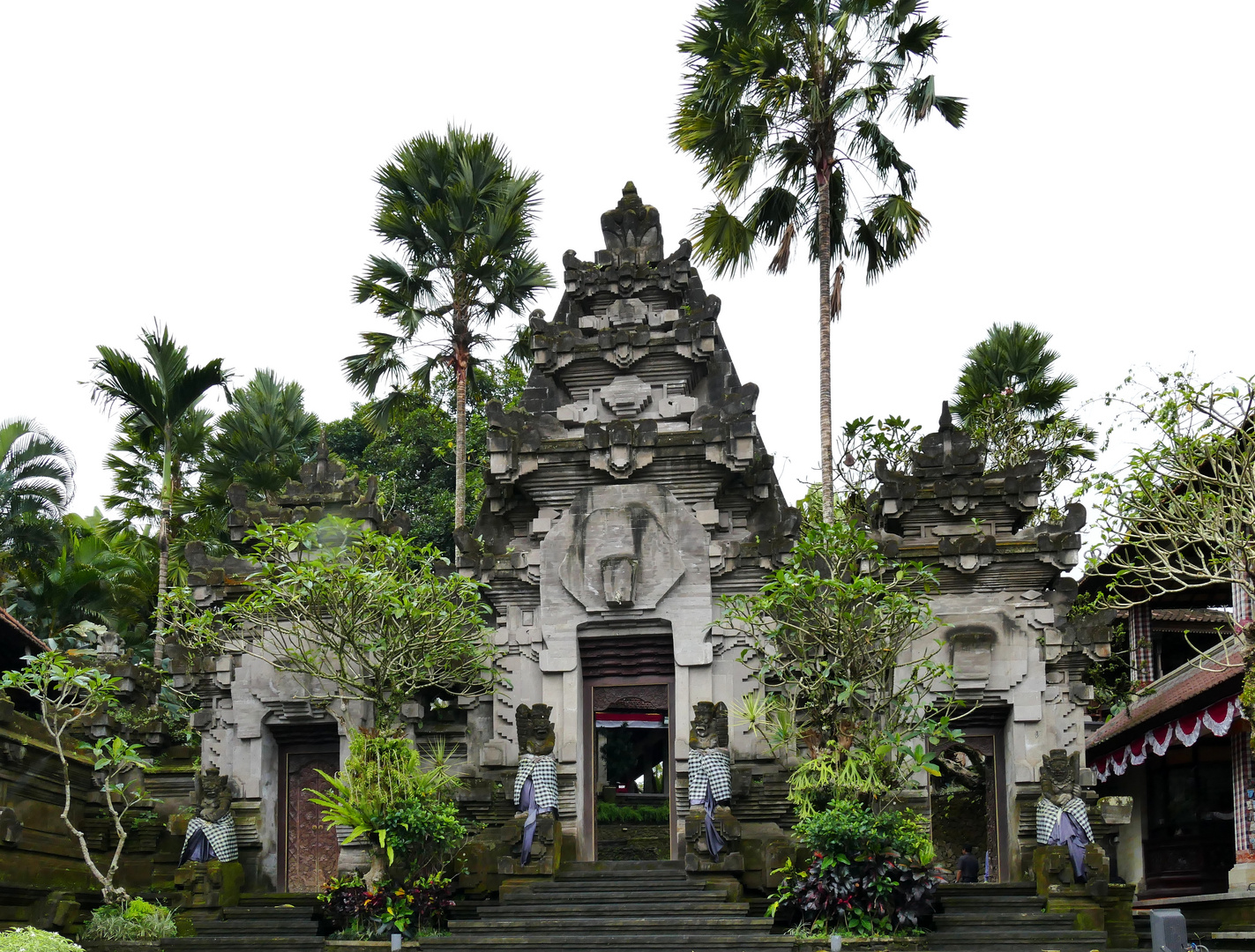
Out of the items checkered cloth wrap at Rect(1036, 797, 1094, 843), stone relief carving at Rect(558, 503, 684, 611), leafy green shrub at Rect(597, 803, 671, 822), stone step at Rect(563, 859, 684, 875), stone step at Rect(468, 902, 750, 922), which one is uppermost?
stone relief carving at Rect(558, 503, 684, 611)

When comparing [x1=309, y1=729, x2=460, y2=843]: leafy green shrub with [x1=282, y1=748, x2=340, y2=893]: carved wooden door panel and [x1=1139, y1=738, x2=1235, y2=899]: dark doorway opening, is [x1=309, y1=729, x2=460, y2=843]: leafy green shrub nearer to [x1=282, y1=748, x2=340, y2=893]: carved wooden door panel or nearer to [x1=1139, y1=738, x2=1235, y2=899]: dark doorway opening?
[x1=282, y1=748, x2=340, y2=893]: carved wooden door panel

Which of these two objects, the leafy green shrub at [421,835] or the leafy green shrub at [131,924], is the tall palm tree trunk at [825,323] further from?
the leafy green shrub at [131,924]

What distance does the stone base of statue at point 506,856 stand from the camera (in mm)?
15000

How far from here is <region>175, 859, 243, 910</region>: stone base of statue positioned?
15961 mm

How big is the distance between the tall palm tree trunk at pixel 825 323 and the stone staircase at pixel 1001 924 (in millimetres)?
7922

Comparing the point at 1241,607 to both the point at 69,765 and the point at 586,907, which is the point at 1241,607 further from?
the point at 69,765

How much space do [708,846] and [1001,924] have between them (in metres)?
3.31

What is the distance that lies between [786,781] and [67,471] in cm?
2278

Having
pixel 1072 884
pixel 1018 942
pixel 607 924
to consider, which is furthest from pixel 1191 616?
pixel 607 924

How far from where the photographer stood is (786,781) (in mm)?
15211

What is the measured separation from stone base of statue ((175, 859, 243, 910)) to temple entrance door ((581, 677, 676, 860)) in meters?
4.51

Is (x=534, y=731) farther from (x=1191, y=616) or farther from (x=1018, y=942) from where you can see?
(x=1191, y=616)

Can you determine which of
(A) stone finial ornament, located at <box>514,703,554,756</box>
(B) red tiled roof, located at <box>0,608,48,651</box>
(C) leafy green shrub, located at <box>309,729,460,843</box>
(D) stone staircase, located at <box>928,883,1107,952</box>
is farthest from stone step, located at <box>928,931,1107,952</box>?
(B) red tiled roof, located at <box>0,608,48,651</box>

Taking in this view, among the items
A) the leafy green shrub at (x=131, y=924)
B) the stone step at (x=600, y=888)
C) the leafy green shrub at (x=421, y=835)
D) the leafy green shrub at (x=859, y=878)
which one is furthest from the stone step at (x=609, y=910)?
the leafy green shrub at (x=131, y=924)
